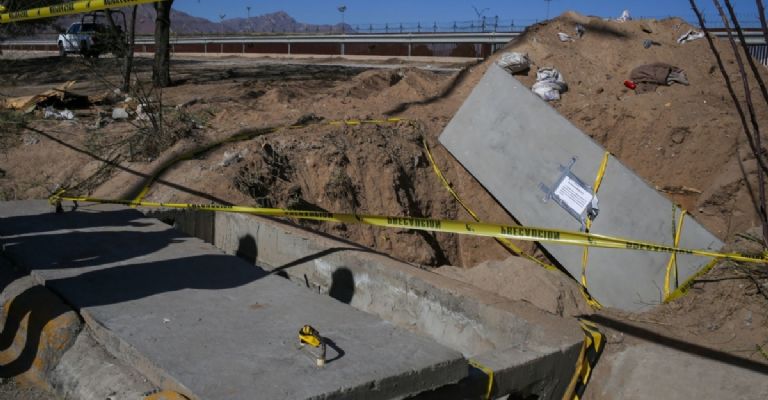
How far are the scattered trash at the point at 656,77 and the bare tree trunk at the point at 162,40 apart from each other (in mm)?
7883

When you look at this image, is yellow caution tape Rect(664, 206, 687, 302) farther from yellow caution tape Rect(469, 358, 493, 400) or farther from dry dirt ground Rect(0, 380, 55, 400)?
dry dirt ground Rect(0, 380, 55, 400)

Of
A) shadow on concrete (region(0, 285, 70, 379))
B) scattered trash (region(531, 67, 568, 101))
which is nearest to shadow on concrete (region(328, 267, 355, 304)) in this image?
shadow on concrete (region(0, 285, 70, 379))

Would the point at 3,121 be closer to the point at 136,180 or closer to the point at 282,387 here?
the point at 136,180

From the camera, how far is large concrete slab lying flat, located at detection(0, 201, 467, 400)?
3082 millimetres

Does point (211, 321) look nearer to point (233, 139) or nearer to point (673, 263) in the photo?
point (233, 139)

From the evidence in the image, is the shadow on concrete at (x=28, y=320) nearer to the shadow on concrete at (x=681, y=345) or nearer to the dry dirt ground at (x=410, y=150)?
the dry dirt ground at (x=410, y=150)

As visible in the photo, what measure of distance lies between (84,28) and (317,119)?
15475 millimetres

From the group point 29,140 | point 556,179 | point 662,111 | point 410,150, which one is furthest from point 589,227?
point 29,140

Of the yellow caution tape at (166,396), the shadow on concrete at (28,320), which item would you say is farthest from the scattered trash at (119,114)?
the yellow caution tape at (166,396)

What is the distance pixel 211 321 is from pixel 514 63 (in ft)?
26.2

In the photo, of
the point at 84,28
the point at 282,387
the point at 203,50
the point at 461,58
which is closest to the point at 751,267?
the point at 282,387

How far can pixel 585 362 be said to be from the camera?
4.39 m

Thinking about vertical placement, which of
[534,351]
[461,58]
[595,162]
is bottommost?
[534,351]

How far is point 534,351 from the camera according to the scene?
3990 mm
